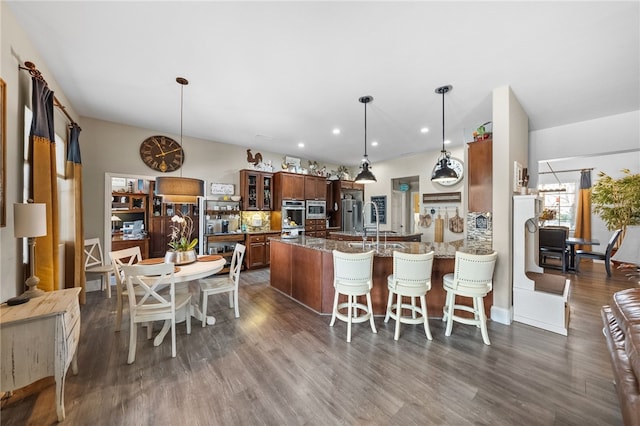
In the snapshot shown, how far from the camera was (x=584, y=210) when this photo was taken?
22.3 feet

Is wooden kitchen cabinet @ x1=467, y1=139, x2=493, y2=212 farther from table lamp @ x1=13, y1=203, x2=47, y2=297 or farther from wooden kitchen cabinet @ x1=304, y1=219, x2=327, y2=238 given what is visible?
table lamp @ x1=13, y1=203, x2=47, y2=297

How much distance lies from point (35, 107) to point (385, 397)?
12.4 ft

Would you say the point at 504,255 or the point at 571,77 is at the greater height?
the point at 571,77

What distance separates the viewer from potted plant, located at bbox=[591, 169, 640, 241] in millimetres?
5004

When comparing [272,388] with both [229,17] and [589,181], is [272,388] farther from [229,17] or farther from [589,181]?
[589,181]

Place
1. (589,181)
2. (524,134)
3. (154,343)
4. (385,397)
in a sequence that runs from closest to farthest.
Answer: (385,397), (154,343), (524,134), (589,181)

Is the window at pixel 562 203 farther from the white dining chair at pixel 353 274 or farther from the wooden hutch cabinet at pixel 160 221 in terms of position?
the wooden hutch cabinet at pixel 160 221

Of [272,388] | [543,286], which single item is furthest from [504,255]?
[272,388]

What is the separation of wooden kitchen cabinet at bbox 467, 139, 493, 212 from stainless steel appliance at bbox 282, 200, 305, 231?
3.94 metres

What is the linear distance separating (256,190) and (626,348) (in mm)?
5748

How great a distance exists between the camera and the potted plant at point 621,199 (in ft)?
16.4

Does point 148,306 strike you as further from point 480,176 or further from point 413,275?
point 480,176

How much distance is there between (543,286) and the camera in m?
2.97

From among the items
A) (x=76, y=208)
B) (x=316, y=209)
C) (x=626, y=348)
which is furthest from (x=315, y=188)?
(x=626, y=348)
